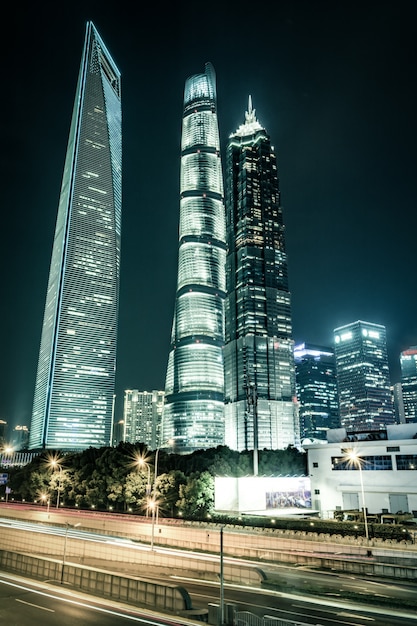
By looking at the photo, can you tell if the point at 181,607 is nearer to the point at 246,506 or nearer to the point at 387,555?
the point at 387,555

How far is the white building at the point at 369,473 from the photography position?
7962 centimetres

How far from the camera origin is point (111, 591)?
34.8 m

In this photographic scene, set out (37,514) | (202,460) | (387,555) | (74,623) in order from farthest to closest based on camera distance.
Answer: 1. (202,460)
2. (37,514)
3. (387,555)
4. (74,623)

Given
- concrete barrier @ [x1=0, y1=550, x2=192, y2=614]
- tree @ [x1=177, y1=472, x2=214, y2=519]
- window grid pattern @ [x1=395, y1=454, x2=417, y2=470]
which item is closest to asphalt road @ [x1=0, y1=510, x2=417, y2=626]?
concrete barrier @ [x1=0, y1=550, x2=192, y2=614]

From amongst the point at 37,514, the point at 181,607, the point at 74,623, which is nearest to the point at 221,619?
the point at 181,607

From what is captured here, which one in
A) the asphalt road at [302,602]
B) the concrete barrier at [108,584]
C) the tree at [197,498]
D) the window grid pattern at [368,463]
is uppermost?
the window grid pattern at [368,463]

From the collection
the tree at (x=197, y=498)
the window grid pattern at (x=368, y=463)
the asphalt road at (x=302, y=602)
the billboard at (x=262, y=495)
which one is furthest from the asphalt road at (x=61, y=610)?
the window grid pattern at (x=368, y=463)

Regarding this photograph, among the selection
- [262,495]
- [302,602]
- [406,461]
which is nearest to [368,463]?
[406,461]

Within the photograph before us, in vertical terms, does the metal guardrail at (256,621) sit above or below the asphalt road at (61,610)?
above

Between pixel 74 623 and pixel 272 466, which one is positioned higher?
pixel 272 466

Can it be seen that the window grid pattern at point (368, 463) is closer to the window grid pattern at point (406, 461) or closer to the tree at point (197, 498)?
the window grid pattern at point (406, 461)

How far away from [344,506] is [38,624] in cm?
6870

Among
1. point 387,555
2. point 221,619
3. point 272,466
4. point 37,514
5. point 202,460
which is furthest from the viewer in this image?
point 272,466

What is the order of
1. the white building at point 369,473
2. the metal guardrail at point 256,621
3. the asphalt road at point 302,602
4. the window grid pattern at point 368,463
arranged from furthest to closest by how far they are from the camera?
the window grid pattern at point 368,463 < the white building at point 369,473 < the asphalt road at point 302,602 < the metal guardrail at point 256,621
